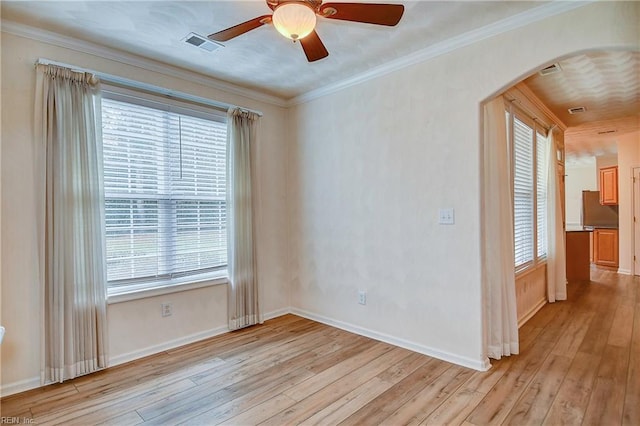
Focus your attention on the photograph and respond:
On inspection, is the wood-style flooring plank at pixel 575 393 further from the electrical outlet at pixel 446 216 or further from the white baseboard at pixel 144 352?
the white baseboard at pixel 144 352

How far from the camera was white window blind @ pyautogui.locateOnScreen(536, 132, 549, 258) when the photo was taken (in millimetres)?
4578

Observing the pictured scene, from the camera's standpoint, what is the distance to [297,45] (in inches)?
113

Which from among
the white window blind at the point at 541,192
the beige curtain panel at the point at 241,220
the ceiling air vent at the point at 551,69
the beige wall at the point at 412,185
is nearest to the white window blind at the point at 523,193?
the white window blind at the point at 541,192

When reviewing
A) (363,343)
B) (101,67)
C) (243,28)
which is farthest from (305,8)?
(363,343)

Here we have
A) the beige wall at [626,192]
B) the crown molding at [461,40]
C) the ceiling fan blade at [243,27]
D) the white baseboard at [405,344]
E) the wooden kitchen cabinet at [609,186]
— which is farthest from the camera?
the wooden kitchen cabinet at [609,186]

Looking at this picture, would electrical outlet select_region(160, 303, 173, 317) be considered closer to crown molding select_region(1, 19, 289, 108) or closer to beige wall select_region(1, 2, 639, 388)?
beige wall select_region(1, 2, 639, 388)

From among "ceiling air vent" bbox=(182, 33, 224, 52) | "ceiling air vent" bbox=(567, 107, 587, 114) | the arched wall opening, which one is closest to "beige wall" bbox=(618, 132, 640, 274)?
the arched wall opening

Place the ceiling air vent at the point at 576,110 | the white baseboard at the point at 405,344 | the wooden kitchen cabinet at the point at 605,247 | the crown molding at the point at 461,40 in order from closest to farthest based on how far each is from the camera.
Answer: the crown molding at the point at 461,40 → the white baseboard at the point at 405,344 → the ceiling air vent at the point at 576,110 → the wooden kitchen cabinet at the point at 605,247

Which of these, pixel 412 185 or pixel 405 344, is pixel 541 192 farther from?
pixel 405 344

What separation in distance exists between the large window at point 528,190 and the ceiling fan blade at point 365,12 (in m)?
2.46

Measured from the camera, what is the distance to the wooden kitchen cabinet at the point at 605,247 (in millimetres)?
7223

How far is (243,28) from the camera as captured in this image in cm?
200

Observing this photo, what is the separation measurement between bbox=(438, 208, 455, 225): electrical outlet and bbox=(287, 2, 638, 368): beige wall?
0.05m

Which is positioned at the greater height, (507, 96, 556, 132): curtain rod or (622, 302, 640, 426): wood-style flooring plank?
(507, 96, 556, 132): curtain rod
